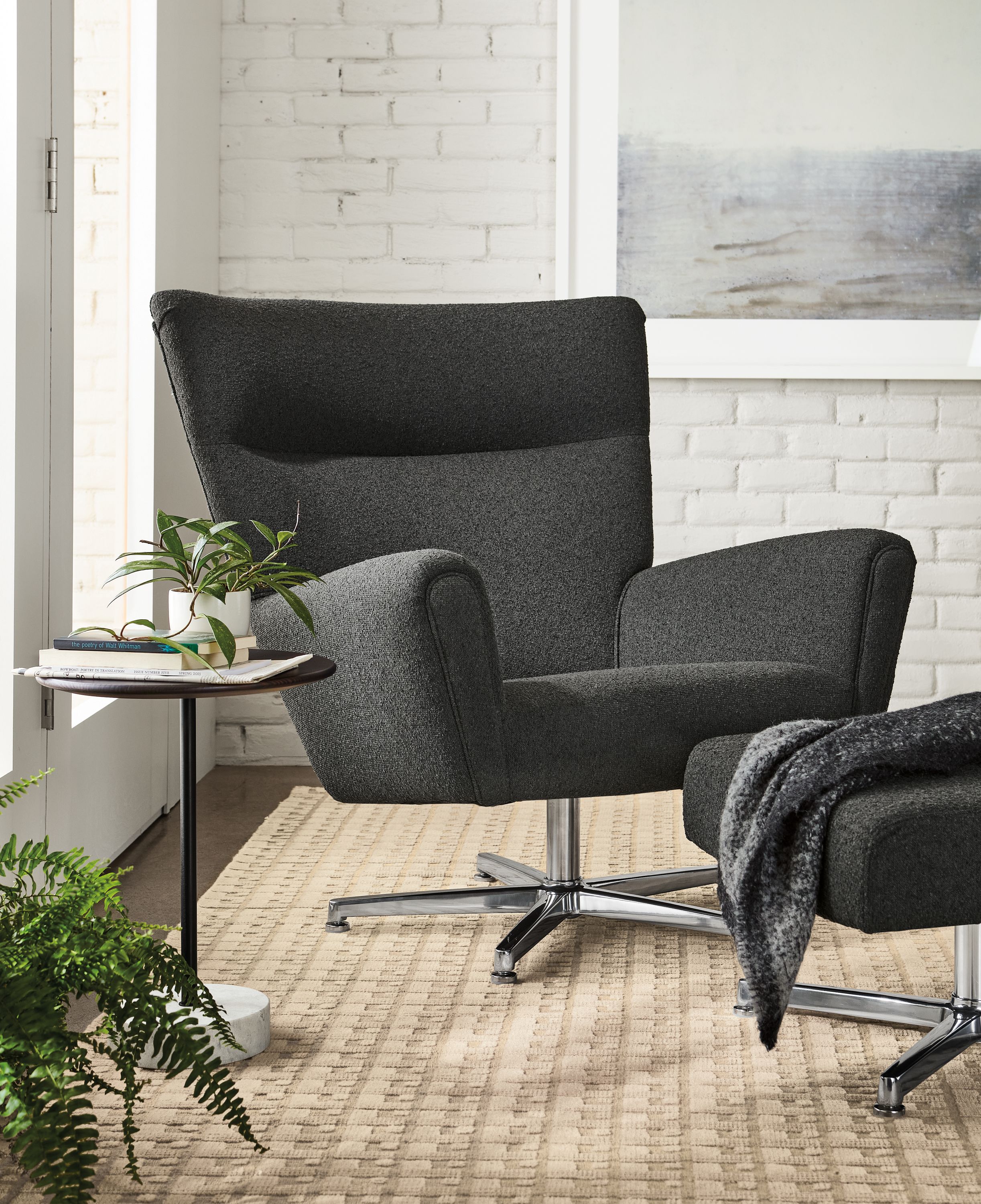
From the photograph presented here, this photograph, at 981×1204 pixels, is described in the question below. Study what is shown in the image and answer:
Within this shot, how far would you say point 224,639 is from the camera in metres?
1.52

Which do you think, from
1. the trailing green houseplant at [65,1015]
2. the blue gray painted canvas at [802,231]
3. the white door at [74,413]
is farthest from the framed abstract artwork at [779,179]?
the trailing green houseplant at [65,1015]

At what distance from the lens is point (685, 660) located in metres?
2.03

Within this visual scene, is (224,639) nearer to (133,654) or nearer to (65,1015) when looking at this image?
(133,654)

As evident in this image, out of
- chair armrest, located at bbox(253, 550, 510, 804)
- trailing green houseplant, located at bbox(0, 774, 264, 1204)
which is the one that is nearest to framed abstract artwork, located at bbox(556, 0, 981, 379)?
chair armrest, located at bbox(253, 550, 510, 804)

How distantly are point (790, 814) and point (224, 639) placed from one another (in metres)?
0.63

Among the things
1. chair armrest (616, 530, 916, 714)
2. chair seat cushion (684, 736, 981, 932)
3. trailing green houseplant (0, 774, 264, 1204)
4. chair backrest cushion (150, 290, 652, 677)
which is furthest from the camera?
chair backrest cushion (150, 290, 652, 677)

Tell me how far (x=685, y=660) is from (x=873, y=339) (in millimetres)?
1498

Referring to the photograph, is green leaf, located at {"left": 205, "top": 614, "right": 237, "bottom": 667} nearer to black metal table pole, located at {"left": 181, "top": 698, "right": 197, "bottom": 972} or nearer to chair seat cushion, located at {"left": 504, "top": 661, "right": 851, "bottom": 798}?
black metal table pole, located at {"left": 181, "top": 698, "right": 197, "bottom": 972}

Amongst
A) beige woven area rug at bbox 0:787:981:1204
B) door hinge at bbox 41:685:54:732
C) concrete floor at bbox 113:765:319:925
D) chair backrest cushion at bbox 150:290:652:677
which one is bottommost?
concrete floor at bbox 113:765:319:925

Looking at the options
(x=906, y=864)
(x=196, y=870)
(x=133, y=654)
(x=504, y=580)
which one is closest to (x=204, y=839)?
(x=504, y=580)

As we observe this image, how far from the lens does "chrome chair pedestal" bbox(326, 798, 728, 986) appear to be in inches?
77.0

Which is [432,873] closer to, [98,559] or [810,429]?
[98,559]

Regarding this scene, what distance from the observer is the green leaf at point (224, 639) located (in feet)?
4.96

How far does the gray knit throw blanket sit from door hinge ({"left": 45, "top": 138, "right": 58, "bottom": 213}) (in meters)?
1.33
